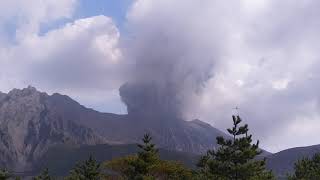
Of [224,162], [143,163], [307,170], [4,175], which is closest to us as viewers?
[4,175]

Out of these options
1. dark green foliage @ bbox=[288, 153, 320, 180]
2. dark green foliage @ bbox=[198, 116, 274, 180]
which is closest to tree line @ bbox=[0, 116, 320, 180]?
dark green foliage @ bbox=[198, 116, 274, 180]

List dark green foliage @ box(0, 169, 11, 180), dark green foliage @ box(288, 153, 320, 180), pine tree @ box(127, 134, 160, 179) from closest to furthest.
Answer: dark green foliage @ box(0, 169, 11, 180), pine tree @ box(127, 134, 160, 179), dark green foliage @ box(288, 153, 320, 180)

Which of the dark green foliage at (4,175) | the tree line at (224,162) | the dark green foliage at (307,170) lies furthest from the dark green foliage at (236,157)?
the dark green foliage at (307,170)

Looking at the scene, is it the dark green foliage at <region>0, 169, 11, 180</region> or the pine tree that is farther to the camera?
the pine tree

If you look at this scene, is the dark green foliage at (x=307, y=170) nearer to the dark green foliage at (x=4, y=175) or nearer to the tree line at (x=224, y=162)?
the tree line at (x=224, y=162)

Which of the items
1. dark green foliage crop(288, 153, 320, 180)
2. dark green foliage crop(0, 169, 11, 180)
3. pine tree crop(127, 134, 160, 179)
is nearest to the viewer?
dark green foliage crop(0, 169, 11, 180)

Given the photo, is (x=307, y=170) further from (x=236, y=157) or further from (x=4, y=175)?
(x=4, y=175)

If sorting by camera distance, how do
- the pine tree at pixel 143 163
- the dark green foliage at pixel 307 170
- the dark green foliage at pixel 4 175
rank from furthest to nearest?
the dark green foliage at pixel 307 170, the pine tree at pixel 143 163, the dark green foliage at pixel 4 175

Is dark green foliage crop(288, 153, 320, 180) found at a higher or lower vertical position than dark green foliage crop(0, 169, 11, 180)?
higher

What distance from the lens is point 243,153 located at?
69500mm

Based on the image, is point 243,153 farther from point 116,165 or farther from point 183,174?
point 116,165

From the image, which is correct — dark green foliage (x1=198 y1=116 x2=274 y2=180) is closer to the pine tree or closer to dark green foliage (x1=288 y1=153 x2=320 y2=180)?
the pine tree

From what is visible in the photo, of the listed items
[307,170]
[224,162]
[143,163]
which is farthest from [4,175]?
[307,170]

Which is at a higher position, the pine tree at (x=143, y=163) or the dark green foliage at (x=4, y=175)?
the pine tree at (x=143, y=163)
